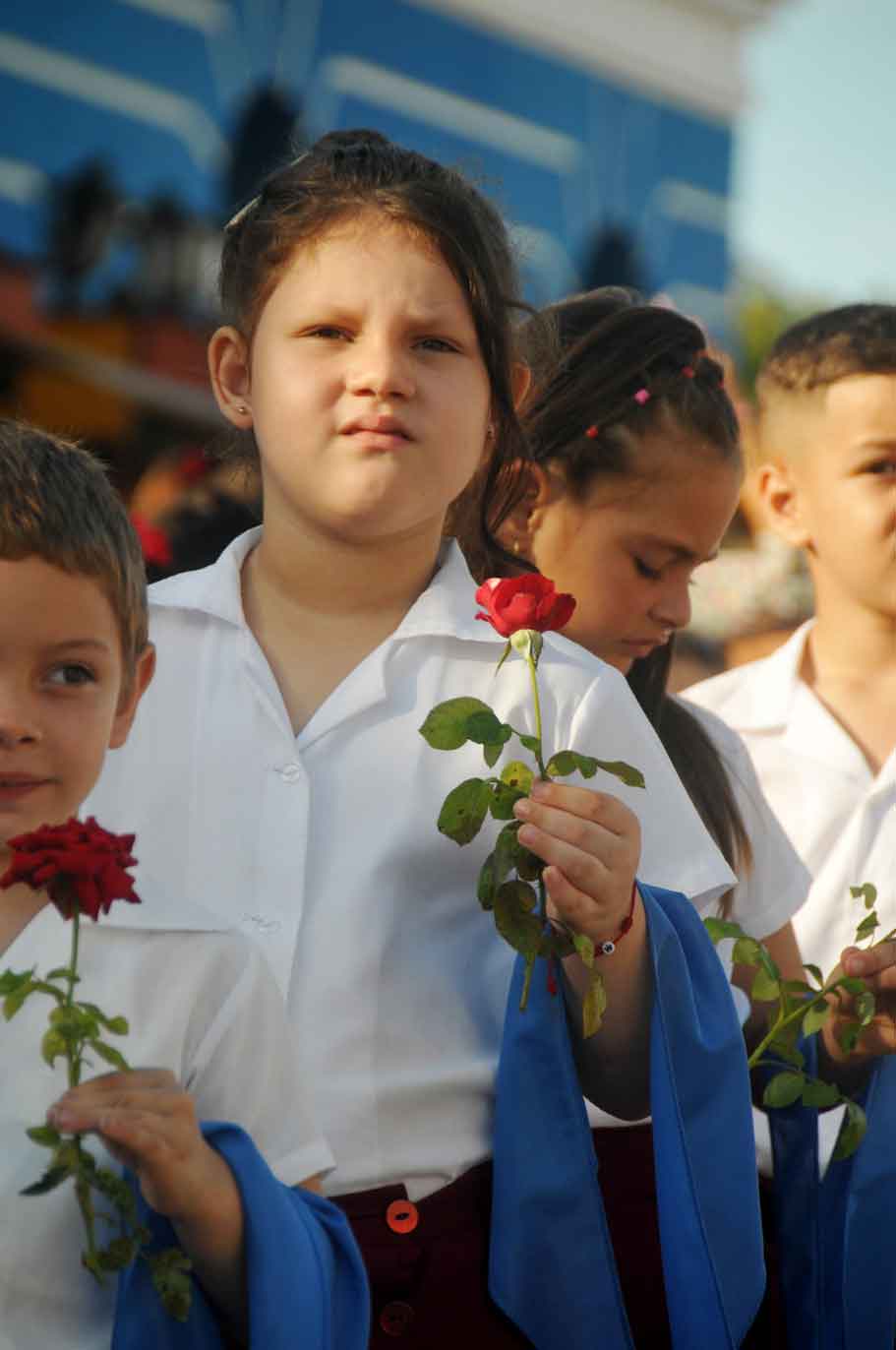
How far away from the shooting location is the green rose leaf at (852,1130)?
2.14m

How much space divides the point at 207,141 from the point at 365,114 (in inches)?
61.6

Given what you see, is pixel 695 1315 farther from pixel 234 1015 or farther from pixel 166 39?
pixel 166 39

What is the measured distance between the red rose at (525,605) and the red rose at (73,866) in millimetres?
482

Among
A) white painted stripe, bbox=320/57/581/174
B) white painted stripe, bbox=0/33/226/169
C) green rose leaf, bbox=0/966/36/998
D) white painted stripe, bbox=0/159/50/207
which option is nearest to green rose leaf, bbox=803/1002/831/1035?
green rose leaf, bbox=0/966/36/998

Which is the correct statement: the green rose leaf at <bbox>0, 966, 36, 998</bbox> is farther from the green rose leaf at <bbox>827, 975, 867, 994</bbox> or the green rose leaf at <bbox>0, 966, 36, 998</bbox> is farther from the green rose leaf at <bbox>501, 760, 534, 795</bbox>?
the green rose leaf at <bbox>827, 975, 867, 994</bbox>

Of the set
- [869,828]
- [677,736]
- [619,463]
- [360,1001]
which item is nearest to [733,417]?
[619,463]

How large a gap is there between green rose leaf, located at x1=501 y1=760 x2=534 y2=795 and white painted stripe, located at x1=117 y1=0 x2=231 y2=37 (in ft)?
38.6

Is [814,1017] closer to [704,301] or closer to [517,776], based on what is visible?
[517,776]

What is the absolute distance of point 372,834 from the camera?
1.98 meters

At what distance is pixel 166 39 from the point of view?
12711mm

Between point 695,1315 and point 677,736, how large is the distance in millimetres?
969

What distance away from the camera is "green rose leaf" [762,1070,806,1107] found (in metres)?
2.19

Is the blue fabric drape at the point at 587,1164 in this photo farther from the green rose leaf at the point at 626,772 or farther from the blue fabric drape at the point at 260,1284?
the blue fabric drape at the point at 260,1284

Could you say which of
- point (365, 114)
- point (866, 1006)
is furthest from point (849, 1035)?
point (365, 114)
